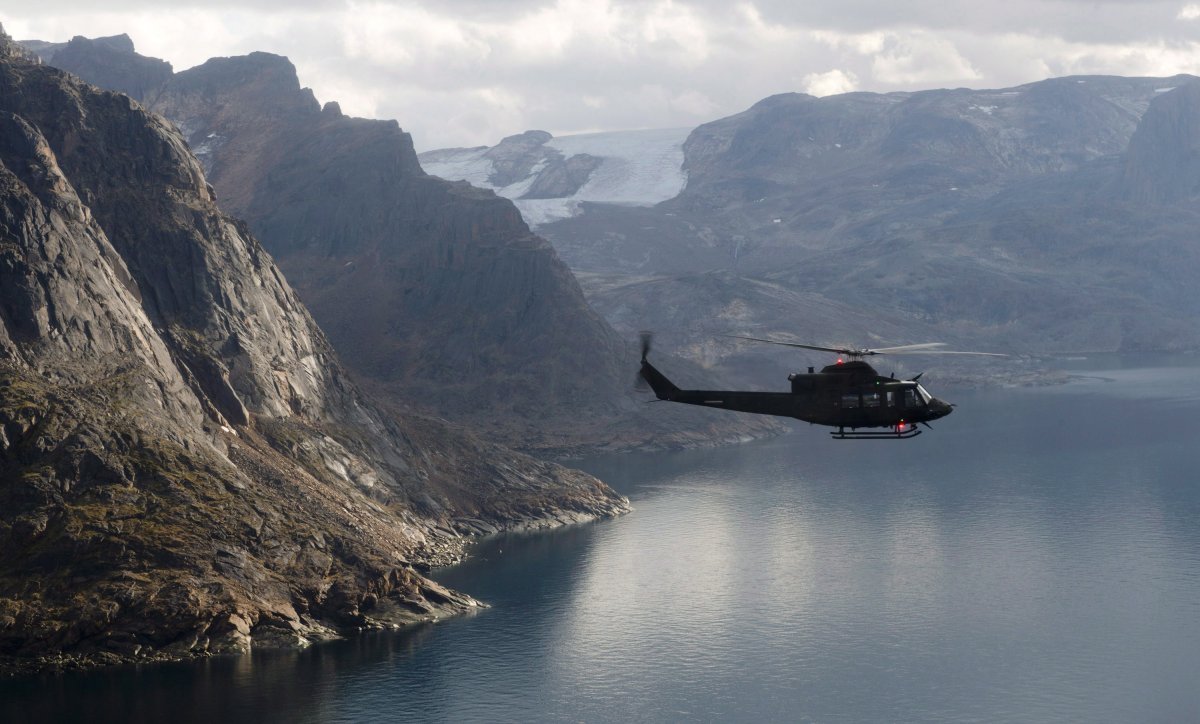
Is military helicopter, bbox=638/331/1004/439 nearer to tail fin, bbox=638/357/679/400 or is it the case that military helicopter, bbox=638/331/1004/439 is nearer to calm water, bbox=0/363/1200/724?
tail fin, bbox=638/357/679/400

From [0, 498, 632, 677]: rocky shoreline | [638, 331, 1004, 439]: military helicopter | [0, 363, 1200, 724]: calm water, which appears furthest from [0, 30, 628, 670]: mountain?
[638, 331, 1004, 439]: military helicopter

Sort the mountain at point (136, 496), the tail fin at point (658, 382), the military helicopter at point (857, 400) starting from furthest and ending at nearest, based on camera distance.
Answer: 1. the mountain at point (136, 496)
2. the tail fin at point (658, 382)
3. the military helicopter at point (857, 400)

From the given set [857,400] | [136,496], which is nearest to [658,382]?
[857,400]

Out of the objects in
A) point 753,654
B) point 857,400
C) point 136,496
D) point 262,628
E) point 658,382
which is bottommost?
point 753,654

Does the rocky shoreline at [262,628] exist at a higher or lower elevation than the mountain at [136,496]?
lower

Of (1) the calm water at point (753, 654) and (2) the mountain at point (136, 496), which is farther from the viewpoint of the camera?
(2) the mountain at point (136, 496)

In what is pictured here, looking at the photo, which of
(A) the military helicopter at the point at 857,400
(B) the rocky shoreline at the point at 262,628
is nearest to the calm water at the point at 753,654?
(B) the rocky shoreline at the point at 262,628

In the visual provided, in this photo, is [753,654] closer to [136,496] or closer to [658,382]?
[658,382]

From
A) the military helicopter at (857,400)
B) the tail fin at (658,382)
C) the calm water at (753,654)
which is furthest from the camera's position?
the calm water at (753,654)

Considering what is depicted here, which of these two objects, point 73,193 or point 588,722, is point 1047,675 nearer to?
point 588,722

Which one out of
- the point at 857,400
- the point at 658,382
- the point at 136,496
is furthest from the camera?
the point at 136,496

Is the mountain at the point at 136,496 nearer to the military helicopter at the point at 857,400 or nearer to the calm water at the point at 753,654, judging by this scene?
the calm water at the point at 753,654
